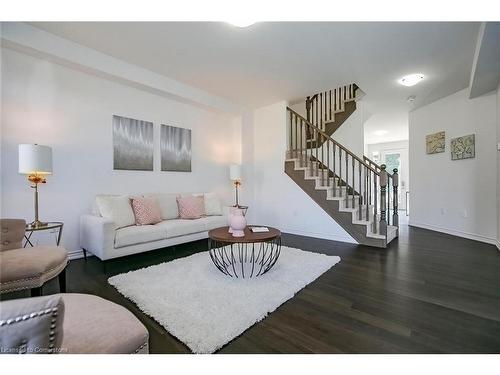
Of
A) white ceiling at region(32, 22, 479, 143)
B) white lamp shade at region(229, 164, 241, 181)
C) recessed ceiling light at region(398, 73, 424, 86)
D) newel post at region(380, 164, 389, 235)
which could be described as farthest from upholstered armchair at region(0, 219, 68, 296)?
recessed ceiling light at region(398, 73, 424, 86)

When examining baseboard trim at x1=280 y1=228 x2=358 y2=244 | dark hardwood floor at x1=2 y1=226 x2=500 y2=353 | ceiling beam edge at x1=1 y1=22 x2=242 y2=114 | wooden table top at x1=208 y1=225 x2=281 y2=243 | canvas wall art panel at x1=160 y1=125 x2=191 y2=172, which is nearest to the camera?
dark hardwood floor at x1=2 y1=226 x2=500 y2=353

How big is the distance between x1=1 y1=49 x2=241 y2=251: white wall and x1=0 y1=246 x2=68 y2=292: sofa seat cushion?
4.21 ft

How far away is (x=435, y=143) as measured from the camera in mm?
4855

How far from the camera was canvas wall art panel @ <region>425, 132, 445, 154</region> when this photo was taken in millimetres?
4717

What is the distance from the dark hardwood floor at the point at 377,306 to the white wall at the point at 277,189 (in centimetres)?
115

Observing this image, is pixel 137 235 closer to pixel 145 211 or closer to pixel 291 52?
pixel 145 211

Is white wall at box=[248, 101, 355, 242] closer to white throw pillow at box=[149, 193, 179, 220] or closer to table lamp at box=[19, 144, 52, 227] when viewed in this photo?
white throw pillow at box=[149, 193, 179, 220]

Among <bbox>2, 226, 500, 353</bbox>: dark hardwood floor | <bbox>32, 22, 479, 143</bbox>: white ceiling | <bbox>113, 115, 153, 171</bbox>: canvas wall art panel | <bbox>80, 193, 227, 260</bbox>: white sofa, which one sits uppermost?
<bbox>32, 22, 479, 143</bbox>: white ceiling

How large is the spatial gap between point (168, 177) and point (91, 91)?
5.41 ft

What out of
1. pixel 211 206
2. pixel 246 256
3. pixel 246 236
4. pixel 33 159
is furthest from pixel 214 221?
pixel 33 159

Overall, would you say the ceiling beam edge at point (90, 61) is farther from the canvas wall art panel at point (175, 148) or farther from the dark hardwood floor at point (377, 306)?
the dark hardwood floor at point (377, 306)

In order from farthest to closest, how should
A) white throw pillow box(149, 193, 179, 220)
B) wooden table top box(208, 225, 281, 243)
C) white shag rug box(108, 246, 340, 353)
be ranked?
white throw pillow box(149, 193, 179, 220), wooden table top box(208, 225, 281, 243), white shag rug box(108, 246, 340, 353)

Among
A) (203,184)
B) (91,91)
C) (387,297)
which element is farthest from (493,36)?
(91,91)
